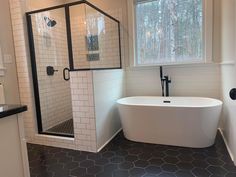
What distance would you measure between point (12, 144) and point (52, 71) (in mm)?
2376

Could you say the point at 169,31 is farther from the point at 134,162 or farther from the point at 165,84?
the point at 134,162

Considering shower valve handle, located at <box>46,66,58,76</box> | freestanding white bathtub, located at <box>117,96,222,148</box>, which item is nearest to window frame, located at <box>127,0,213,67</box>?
freestanding white bathtub, located at <box>117,96,222,148</box>

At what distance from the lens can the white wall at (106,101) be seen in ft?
8.24

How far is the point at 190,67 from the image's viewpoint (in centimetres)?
315

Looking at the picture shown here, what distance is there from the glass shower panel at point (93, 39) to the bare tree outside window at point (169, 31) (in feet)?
1.65

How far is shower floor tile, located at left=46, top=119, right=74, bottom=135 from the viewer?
2884mm

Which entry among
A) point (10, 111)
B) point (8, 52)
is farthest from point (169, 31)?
point (10, 111)

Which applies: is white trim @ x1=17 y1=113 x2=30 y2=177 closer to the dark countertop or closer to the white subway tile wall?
the dark countertop

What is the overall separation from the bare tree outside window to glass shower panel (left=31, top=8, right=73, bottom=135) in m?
1.45

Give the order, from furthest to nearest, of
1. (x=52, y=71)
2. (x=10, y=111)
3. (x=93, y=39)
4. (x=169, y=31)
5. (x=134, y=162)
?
(x=52, y=71) → (x=169, y=31) → (x=93, y=39) → (x=134, y=162) → (x=10, y=111)

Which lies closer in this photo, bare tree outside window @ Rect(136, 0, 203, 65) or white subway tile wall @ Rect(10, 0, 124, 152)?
white subway tile wall @ Rect(10, 0, 124, 152)

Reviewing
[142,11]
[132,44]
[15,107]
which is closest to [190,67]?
[132,44]

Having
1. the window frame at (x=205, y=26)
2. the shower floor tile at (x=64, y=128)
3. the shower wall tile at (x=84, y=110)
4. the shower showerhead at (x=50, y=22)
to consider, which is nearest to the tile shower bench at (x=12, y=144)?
the shower wall tile at (x=84, y=110)

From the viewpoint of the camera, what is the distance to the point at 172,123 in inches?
97.6
